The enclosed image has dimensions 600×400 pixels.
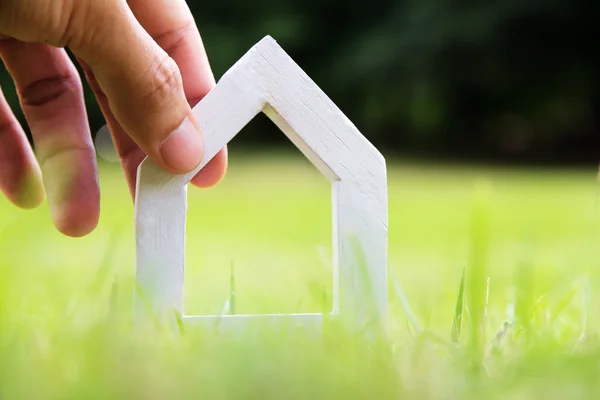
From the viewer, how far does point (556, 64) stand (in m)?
8.69

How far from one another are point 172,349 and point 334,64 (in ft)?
29.2

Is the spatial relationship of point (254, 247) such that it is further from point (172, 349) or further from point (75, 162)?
point (172, 349)

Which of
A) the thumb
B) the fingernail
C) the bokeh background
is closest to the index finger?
the thumb

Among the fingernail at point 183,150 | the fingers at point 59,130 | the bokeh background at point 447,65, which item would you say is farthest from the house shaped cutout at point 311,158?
the bokeh background at point 447,65

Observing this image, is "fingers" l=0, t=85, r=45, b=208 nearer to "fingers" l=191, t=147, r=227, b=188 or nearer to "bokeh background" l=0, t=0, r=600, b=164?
"fingers" l=191, t=147, r=227, b=188

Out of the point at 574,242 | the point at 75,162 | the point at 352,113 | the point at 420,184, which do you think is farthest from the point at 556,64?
the point at 75,162

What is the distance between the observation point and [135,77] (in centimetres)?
80

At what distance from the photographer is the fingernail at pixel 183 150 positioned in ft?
2.29

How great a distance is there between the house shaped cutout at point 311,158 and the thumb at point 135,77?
5cm

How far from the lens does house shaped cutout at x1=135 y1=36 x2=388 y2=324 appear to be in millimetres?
708

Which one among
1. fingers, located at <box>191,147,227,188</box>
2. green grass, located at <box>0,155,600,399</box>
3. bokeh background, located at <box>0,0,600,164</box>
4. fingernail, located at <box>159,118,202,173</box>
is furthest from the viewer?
bokeh background, located at <box>0,0,600,164</box>

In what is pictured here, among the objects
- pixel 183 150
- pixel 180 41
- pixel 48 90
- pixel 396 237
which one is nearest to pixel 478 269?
pixel 183 150

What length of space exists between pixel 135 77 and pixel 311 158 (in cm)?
20

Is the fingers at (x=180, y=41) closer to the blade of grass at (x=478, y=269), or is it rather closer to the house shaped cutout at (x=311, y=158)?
the house shaped cutout at (x=311, y=158)
